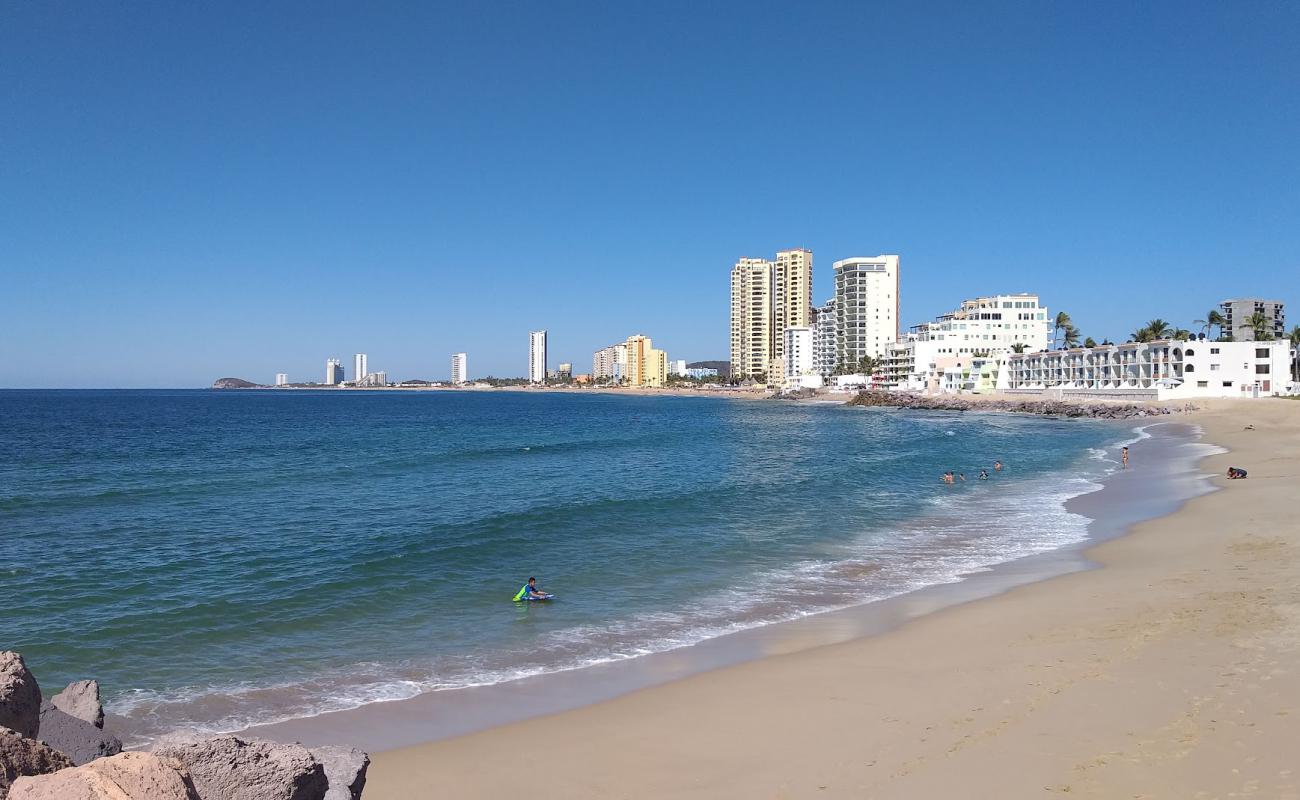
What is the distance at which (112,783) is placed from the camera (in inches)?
135

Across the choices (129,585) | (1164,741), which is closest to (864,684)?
(1164,741)

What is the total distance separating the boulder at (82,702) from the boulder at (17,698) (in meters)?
1.47

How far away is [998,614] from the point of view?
548 inches

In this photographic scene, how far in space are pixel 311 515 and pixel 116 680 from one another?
15.3 metres

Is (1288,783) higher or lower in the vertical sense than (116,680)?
higher

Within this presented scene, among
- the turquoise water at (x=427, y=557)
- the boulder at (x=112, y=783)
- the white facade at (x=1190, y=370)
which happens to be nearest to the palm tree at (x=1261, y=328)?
the white facade at (x=1190, y=370)

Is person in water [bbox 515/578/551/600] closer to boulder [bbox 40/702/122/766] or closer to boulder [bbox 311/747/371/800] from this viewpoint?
boulder [bbox 311/747/371/800]

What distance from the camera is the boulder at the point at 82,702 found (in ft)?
21.6

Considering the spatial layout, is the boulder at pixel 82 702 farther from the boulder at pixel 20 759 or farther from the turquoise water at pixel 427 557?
the turquoise water at pixel 427 557

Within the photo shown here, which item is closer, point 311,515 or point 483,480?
point 311,515

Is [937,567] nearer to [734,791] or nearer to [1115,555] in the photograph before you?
[1115,555]

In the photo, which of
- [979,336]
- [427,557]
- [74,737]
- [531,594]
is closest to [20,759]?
[74,737]

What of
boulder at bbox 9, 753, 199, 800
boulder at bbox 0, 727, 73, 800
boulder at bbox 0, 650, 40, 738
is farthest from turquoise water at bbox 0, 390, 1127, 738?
boulder at bbox 9, 753, 199, 800

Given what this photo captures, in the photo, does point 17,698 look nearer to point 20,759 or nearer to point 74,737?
point 74,737
